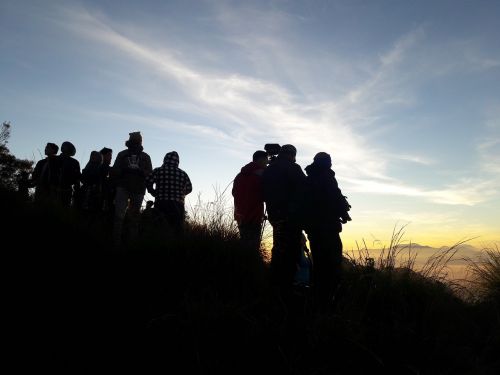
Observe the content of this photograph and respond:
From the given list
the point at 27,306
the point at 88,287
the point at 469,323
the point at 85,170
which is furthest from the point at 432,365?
the point at 85,170

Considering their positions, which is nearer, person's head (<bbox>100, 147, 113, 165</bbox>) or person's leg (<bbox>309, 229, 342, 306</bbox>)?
person's leg (<bbox>309, 229, 342, 306</bbox>)

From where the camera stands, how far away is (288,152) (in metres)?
5.57

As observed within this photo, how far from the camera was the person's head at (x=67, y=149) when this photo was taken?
24.4 feet

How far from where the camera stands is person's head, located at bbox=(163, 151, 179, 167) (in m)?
6.49

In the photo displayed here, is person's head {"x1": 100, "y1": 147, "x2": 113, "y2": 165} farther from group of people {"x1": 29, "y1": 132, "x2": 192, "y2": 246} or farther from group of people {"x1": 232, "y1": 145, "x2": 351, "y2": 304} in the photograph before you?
group of people {"x1": 232, "y1": 145, "x2": 351, "y2": 304}

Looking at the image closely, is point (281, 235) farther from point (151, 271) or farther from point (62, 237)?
point (62, 237)

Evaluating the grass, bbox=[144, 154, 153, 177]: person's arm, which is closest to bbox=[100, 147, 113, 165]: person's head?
bbox=[144, 154, 153, 177]: person's arm

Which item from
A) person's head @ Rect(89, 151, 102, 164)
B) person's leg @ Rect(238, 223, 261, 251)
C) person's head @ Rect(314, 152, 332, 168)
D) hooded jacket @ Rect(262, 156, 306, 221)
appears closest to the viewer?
person's head @ Rect(314, 152, 332, 168)

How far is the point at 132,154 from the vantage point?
652cm

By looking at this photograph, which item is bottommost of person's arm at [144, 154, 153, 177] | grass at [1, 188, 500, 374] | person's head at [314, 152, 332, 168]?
grass at [1, 188, 500, 374]

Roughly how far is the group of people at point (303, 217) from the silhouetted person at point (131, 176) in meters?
1.90

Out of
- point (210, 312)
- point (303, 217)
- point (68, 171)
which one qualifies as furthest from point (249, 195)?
point (68, 171)

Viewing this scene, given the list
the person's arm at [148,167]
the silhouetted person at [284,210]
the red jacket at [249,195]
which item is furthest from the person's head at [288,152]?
the person's arm at [148,167]

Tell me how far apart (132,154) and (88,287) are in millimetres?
2956
